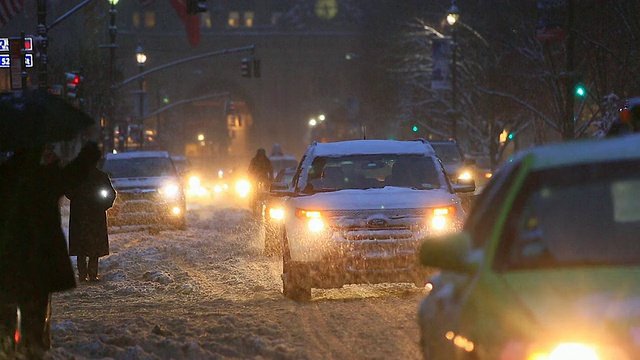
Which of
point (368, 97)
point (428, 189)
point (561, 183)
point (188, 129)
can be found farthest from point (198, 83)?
point (561, 183)

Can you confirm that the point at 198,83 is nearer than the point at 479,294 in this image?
No

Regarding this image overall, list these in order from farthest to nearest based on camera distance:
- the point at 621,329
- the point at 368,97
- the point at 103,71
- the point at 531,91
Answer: the point at 368,97, the point at 103,71, the point at 531,91, the point at 621,329

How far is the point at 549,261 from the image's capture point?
4.96m

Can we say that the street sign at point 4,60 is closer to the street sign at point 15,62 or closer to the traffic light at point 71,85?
the street sign at point 15,62

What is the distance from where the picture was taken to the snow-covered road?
9.34m

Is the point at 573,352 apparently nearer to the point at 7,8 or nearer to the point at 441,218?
the point at 441,218

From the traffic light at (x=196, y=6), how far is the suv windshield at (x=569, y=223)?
Answer: 88.1 feet

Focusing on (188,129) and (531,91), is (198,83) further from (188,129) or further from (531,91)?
(531,91)

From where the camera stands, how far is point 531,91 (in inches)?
2016

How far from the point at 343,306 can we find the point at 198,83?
103 m

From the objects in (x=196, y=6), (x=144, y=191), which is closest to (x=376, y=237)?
(x=144, y=191)

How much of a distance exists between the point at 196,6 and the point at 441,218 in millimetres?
20341

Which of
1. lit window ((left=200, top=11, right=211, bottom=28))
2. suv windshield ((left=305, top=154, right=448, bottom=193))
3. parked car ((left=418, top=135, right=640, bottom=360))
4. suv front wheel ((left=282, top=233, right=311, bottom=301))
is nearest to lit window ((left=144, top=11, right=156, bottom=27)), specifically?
lit window ((left=200, top=11, right=211, bottom=28))

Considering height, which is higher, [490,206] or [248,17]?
[248,17]
